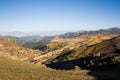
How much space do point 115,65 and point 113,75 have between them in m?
6.66

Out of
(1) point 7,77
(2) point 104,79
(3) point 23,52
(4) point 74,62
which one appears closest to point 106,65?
(2) point 104,79

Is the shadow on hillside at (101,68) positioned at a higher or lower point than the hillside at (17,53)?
higher

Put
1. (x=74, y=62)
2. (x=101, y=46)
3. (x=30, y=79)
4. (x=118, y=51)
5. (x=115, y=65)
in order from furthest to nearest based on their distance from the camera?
1. (x=101, y=46)
2. (x=74, y=62)
3. (x=118, y=51)
4. (x=115, y=65)
5. (x=30, y=79)

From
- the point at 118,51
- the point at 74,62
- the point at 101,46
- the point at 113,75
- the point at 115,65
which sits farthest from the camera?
the point at 101,46

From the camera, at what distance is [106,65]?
5172cm

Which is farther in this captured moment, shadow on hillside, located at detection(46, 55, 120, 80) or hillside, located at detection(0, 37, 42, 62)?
hillside, located at detection(0, 37, 42, 62)

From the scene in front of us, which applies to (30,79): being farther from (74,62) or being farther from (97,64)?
(74,62)

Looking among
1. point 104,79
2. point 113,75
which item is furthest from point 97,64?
point 104,79

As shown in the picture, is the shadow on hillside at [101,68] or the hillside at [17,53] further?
the hillside at [17,53]

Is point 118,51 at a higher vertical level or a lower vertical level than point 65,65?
higher

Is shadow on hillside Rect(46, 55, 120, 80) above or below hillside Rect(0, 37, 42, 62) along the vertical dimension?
above

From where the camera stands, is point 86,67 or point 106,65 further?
point 86,67

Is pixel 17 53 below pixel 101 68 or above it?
below

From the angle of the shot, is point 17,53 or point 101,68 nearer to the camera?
point 101,68
